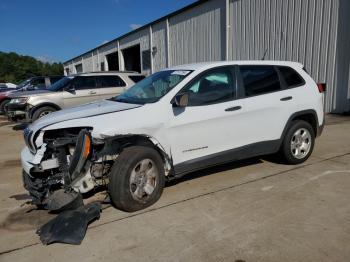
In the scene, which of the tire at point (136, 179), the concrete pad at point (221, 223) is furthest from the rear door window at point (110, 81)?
the tire at point (136, 179)

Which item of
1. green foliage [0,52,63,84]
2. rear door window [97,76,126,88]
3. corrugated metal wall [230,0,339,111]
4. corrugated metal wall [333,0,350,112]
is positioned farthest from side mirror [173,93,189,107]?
green foliage [0,52,63,84]

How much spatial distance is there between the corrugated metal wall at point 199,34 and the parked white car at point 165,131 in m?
11.0

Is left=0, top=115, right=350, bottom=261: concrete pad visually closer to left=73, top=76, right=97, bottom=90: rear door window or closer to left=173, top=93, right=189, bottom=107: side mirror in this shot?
left=173, top=93, right=189, bottom=107: side mirror

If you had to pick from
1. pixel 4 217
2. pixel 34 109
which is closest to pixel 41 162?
pixel 4 217

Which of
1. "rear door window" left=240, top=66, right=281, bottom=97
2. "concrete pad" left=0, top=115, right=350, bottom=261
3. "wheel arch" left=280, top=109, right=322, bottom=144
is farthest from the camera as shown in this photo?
"wheel arch" left=280, top=109, right=322, bottom=144

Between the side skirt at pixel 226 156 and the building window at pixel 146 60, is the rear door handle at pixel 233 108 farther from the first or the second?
the building window at pixel 146 60

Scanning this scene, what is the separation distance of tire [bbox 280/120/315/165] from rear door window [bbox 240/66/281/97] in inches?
29.3

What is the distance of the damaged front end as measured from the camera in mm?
3818

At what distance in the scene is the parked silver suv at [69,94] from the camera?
10602mm

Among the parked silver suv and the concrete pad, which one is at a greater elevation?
the parked silver suv

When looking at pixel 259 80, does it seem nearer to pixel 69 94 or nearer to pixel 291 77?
pixel 291 77

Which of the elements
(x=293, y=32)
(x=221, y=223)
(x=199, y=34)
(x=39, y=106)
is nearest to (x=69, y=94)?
(x=39, y=106)

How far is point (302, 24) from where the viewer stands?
474 inches

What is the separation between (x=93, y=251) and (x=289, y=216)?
2.16 meters
